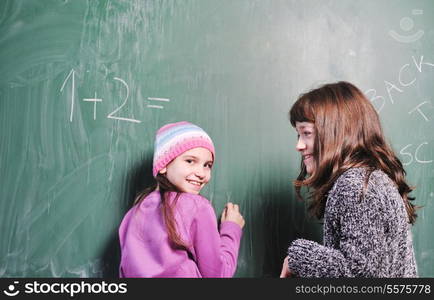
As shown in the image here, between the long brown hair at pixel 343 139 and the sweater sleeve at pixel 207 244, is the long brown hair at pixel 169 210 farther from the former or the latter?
the long brown hair at pixel 343 139

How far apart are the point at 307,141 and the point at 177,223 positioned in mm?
429

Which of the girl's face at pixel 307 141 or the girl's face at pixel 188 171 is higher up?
the girl's face at pixel 307 141

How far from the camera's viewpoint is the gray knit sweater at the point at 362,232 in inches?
44.6

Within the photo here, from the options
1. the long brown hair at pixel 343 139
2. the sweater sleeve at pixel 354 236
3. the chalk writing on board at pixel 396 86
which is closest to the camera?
the sweater sleeve at pixel 354 236

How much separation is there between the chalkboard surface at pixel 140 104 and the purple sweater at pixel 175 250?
0.95 feet

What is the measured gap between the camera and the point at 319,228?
5.64 feet

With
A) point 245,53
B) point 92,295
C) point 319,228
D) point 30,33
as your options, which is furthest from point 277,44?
point 92,295

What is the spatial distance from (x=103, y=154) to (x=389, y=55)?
1094mm

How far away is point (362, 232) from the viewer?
44.5 inches

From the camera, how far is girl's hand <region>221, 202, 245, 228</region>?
1593 millimetres

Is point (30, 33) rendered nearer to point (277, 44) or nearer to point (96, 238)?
point (96, 238)

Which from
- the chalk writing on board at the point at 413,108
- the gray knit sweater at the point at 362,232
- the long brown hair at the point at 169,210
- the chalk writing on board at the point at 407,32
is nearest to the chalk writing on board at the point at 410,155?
the chalk writing on board at the point at 413,108

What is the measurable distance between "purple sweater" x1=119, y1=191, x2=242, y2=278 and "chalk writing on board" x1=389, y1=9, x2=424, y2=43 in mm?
985

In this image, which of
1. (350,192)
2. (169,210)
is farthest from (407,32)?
(169,210)
